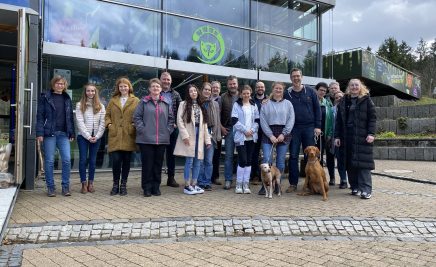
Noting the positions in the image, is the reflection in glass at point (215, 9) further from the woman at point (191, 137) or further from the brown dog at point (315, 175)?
the brown dog at point (315, 175)

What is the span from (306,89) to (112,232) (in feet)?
14.2

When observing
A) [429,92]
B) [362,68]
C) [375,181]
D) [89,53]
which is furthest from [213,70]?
[429,92]

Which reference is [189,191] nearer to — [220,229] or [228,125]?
[228,125]

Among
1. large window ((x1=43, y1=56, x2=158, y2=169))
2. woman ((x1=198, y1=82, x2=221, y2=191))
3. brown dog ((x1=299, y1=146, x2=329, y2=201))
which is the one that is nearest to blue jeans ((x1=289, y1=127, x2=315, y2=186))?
brown dog ((x1=299, y1=146, x2=329, y2=201))

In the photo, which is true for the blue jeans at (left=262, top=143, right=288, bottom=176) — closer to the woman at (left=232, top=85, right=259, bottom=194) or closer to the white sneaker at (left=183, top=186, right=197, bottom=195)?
the woman at (left=232, top=85, right=259, bottom=194)

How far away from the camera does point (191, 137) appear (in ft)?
23.0

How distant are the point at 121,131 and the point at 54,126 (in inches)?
41.8

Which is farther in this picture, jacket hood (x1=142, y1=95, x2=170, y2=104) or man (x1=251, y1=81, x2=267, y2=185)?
man (x1=251, y1=81, x2=267, y2=185)

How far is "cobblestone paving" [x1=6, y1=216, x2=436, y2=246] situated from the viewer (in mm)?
4816

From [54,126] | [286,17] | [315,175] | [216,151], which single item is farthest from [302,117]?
[286,17]

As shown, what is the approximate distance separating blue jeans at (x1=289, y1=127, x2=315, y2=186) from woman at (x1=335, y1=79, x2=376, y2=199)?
2.01 ft

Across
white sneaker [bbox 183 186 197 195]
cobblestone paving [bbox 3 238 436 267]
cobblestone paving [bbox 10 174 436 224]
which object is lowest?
cobblestone paving [bbox 3 238 436 267]

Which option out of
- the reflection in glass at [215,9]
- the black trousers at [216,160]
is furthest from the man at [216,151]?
the reflection in glass at [215,9]

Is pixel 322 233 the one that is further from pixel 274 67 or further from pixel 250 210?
Result: pixel 274 67
